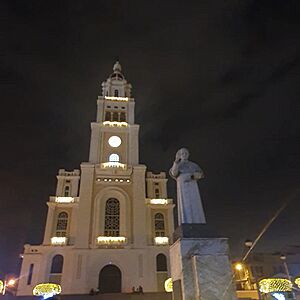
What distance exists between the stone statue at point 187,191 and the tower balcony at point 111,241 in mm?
18236

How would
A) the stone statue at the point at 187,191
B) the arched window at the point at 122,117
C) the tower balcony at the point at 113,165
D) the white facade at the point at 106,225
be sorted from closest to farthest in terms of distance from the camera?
the stone statue at the point at 187,191 → the white facade at the point at 106,225 → the tower balcony at the point at 113,165 → the arched window at the point at 122,117

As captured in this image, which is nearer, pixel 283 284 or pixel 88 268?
pixel 283 284

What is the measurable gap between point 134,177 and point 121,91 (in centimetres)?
1385

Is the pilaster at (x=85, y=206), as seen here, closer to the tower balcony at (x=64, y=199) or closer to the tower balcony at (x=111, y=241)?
the tower balcony at (x=111, y=241)

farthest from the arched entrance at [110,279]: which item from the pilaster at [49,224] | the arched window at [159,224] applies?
the pilaster at [49,224]

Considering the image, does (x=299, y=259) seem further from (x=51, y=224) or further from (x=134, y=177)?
(x=51, y=224)

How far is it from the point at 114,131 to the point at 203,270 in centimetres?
2629

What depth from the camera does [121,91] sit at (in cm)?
3584

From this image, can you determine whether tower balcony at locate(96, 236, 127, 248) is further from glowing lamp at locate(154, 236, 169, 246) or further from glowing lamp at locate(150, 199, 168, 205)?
glowing lamp at locate(150, 199, 168, 205)

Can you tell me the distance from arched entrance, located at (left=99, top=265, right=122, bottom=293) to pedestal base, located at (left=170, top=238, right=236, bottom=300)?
1887 centimetres

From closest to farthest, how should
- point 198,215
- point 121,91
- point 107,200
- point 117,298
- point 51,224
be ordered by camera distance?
point 198,215
point 117,298
point 51,224
point 107,200
point 121,91

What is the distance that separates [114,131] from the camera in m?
31.2

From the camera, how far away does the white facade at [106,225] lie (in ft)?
74.6

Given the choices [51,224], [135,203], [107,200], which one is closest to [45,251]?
[51,224]
